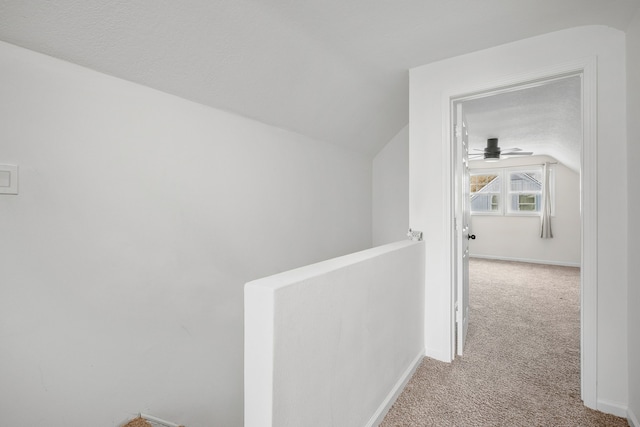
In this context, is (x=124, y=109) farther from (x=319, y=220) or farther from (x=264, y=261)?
(x=319, y=220)

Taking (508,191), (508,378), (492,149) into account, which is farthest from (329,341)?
(508,191)

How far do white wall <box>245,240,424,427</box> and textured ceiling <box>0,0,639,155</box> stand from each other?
52.8 inches

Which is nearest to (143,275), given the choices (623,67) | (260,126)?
(260,126)

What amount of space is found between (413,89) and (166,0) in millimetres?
1785

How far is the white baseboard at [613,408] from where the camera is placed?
1.64 m

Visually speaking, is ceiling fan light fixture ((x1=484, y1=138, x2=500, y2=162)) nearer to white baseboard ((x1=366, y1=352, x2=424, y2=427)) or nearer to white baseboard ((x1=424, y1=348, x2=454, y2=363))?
white baseboard ((x1=424, y1=348, x2=454, y2=363))

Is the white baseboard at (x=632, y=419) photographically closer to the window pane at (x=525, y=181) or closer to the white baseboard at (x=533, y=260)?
the white baseboard at (x=533, y=260)

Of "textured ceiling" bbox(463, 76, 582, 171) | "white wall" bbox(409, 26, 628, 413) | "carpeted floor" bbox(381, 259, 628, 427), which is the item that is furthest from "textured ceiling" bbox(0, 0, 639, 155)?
"carpeted floor" bbox(381, 259, 628, 427)

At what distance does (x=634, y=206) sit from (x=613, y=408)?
1.16 m

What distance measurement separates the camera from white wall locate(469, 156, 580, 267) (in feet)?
18.1

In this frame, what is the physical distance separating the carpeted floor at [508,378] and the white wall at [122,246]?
1.29 metres

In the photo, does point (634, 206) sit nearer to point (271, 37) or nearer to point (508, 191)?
point (271, 37)

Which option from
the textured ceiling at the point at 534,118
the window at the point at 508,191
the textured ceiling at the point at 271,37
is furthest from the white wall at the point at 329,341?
the window at the point at 508,191

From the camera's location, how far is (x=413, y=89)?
2361 millimetres
